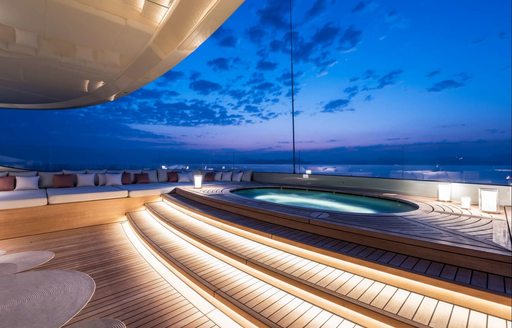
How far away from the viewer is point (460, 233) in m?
2.03

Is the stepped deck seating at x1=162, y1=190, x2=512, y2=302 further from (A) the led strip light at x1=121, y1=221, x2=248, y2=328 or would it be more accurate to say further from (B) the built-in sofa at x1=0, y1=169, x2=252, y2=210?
(B) the built-in sofa at x1=0, y1=169, x2=252, y2=210

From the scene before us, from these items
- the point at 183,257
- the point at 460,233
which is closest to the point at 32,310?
the point at 183,257

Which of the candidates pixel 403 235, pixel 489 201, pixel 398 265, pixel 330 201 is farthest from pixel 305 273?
pixel 330 201

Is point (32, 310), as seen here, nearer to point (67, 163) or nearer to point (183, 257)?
point (183, 257)

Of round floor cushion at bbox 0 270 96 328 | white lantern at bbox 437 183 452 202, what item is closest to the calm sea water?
white lantern at bbox 437 183 452 202

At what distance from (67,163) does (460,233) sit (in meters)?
9.27

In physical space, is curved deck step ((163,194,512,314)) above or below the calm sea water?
below

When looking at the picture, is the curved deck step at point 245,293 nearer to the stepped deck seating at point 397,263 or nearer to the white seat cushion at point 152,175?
the stepped deck seating at point 397,263

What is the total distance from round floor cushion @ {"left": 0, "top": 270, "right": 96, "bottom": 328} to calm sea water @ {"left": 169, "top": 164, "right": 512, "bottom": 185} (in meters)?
5.47

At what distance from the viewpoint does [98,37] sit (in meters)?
3.13

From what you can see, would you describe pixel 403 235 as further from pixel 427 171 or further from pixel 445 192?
pixel 427 171

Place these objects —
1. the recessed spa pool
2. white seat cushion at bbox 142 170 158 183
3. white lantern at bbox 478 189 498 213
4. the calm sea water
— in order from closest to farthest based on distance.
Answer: white lantern at bbox 478 189 498 213
the calm sea water
the recessed spa pool
white seat cushion at bbox 142 170 158 183

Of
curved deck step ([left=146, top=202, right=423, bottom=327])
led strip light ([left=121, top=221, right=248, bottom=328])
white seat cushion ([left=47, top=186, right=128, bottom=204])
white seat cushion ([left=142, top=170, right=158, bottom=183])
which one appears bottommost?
led strip light ([left=121, top=221, right=248, bottom=328])

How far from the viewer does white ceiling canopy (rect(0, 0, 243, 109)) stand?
2596 mm
